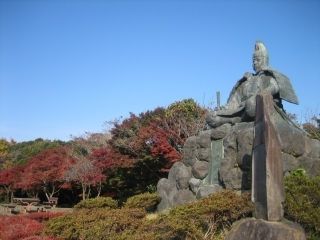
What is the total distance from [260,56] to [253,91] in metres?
0.90

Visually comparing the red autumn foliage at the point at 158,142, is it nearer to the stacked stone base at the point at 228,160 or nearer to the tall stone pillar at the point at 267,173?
the stacked stone base at the point at 228,160

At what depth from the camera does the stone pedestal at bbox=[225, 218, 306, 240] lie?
5867 millimetres

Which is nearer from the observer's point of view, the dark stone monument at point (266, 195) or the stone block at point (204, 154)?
the dark stone monument at point (266, 195)

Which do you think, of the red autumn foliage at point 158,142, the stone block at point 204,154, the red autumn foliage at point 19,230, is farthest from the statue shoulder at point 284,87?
the red autumn foliage at point 158,142

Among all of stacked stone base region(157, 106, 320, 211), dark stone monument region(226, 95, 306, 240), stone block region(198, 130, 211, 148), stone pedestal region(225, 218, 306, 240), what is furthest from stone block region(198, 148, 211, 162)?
stone pedestal region(225, 218, 306, 240)

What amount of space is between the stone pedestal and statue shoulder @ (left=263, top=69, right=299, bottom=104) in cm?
390

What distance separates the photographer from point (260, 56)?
1013cm

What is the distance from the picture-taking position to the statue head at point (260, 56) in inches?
398

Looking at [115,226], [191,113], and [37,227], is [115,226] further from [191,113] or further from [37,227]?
[191,113]

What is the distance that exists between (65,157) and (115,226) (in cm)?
1921

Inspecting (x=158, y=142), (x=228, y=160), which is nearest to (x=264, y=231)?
(x=228, y=160)

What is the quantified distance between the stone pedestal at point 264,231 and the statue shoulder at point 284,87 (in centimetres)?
390

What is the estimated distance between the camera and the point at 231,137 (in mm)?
9406

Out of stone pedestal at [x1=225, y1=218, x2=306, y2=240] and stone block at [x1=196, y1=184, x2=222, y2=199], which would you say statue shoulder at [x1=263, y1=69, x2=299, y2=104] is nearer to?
stone block at [x1=196, y1=184, x2=222, y2=199]
